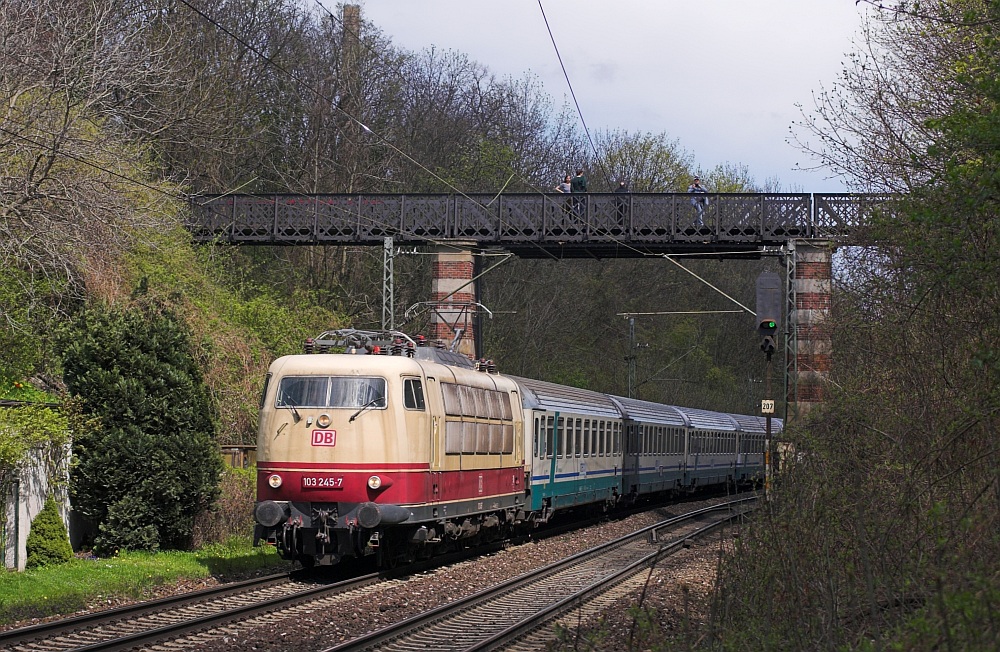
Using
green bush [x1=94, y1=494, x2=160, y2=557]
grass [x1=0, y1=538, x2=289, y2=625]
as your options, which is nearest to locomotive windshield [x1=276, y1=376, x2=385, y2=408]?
grass [x1=0, y1=538, x2=289, y2=625]

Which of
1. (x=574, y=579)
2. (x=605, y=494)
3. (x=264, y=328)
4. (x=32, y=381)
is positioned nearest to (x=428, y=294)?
(x=264, y=328)

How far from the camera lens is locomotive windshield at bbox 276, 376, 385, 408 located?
1611cm

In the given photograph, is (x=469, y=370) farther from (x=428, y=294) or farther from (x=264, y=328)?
(x=428, y=294)

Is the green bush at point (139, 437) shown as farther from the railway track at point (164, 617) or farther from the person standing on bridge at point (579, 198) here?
the person standing on bridge at point (579, 198)

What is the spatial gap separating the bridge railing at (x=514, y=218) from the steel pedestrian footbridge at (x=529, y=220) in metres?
0.03

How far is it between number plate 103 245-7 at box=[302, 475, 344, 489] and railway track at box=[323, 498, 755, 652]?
230cm

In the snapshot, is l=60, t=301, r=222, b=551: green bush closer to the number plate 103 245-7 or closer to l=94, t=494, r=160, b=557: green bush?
l=94, t=494, r=160, b=557: green bush

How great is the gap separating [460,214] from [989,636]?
2945cm

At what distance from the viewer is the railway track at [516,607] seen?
1174 centimetres

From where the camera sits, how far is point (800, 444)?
15641 mm

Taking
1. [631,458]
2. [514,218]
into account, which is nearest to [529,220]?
[514,218]

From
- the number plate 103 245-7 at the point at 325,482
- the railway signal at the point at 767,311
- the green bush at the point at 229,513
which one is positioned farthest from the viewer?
the railway signal at the point at 767,311

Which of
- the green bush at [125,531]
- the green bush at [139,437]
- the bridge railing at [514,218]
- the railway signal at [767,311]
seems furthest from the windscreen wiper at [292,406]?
the bridge railing at [514,218]

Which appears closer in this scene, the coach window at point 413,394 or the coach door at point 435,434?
the coach window at point 413,394
